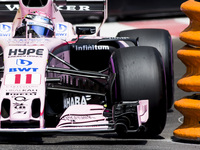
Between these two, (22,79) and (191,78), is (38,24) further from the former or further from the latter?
(191,78)

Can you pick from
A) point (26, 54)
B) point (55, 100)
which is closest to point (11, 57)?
point (26, 54)

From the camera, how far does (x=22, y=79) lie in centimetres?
584

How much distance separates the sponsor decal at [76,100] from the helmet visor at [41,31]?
1.21m

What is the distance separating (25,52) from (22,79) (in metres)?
0.43

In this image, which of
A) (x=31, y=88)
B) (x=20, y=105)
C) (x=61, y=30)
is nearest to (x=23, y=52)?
(x=31, y=88)

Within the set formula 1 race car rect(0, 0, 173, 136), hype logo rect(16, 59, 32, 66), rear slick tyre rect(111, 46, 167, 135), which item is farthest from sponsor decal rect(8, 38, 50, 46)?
rear slick tyre rect(111, 46, 167, 135)

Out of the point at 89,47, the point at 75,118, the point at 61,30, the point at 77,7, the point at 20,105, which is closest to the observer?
the point at 20,105

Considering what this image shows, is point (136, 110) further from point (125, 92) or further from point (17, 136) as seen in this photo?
point (17, 136)

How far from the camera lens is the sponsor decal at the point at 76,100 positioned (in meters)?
6.58

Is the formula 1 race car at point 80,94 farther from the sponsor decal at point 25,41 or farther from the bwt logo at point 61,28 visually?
the bwt logo at point 61,28

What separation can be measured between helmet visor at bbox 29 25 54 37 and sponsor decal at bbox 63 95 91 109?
3.96 ft

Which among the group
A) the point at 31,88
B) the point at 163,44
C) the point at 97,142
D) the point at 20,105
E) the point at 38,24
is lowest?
the point at 97,142

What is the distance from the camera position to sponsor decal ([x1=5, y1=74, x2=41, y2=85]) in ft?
19.1

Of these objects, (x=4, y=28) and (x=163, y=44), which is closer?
(x=163, y=44)
